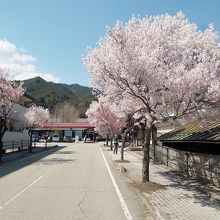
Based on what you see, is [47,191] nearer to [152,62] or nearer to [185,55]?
[152,62]

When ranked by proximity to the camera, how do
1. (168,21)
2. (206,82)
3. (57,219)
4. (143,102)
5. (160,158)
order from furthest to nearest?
1. (160,158)
2. (168,21)
3. (143,102)
4. (206,82)
5. (57,219)

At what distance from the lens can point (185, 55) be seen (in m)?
17.4

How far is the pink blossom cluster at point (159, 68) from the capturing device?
15.5 metres

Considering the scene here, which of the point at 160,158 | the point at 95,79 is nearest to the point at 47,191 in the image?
the point at 95,79

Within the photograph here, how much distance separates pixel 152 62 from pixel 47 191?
623cm

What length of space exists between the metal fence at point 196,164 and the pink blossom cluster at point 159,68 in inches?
88.1

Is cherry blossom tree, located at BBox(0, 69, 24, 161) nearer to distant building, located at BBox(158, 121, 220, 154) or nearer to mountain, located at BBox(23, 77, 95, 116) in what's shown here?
distant building, located at BBox(158, 121, 220, 154)

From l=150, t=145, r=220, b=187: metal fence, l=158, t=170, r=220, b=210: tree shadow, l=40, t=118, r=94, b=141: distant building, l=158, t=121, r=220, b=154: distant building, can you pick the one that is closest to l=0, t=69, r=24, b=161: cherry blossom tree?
l=150, t=145, r=220, b=187: metal fence

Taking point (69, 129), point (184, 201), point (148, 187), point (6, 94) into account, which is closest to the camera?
point (184, 201)

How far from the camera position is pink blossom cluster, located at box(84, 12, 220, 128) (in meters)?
15.5

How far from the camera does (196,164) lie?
19578mm

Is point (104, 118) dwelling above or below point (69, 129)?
below

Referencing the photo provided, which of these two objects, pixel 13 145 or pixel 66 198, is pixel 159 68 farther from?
pixel 13 145

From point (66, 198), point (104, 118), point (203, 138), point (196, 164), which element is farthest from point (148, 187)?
point (104, 118)
